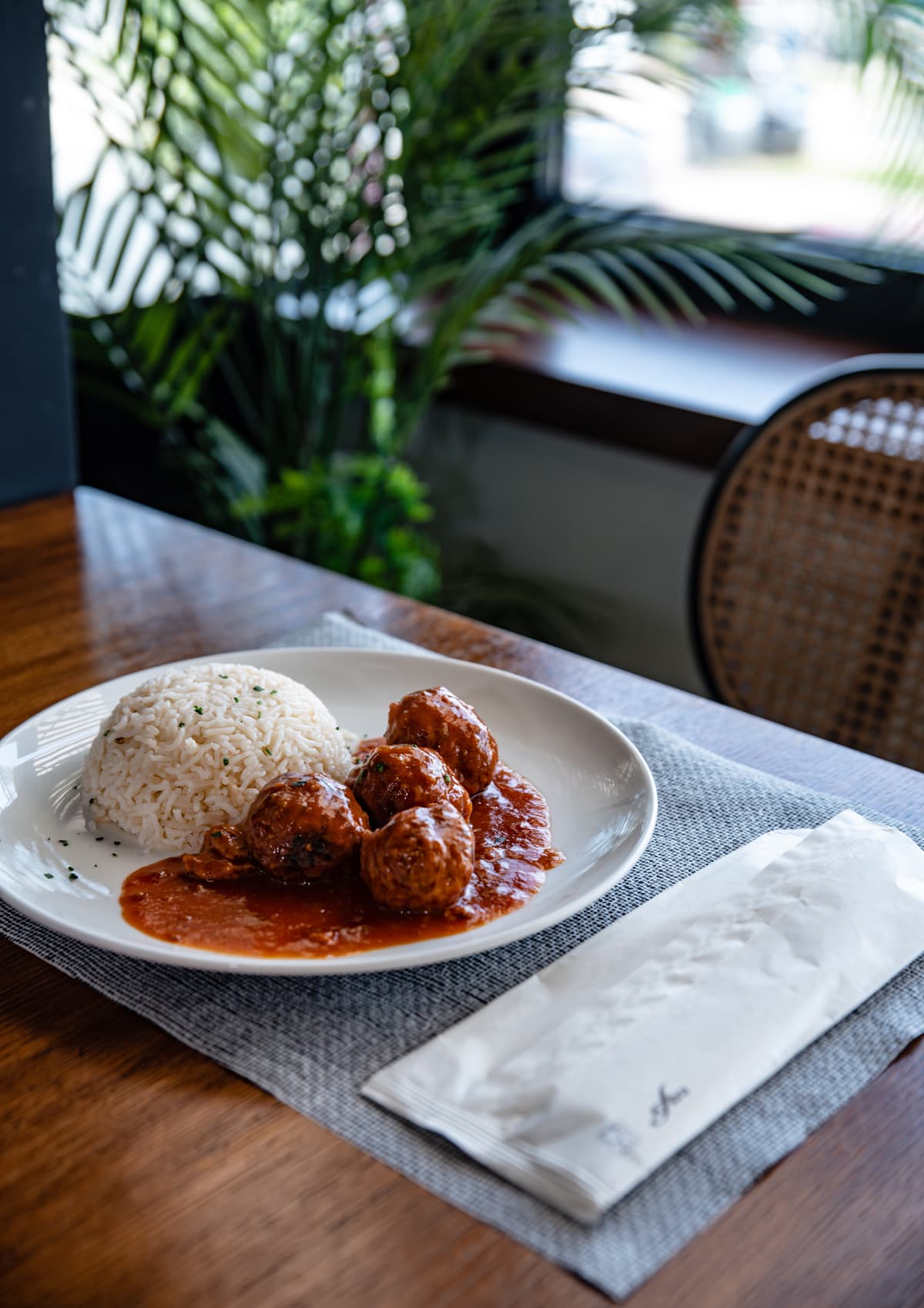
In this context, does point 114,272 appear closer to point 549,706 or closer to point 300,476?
point 300,476

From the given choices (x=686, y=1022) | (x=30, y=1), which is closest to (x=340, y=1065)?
(x=686, y=1022)

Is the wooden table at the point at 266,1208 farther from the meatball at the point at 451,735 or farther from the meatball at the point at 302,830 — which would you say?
the meatball at the point at 451,735

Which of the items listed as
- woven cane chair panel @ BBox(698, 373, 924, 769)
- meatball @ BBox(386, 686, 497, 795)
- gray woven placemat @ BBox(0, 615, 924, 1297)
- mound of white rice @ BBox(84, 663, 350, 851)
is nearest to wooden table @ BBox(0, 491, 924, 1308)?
gray woven placemat @ BBox(0, 615, 924, 1297)

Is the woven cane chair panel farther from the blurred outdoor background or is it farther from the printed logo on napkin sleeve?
the printed logo on napkin sleeve

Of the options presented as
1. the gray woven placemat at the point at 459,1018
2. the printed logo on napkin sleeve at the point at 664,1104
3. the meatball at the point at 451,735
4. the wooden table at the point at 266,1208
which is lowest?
the wooden table at the point at 266,1208

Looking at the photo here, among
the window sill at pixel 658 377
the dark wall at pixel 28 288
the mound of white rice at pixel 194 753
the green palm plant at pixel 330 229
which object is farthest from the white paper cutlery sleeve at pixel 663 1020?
the window sill at pixel 658 377

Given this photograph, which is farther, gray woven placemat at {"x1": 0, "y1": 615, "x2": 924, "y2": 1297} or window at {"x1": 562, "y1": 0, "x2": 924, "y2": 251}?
window at {"x1": 562, "y1": 0, "x2": 924, "y2": 251}

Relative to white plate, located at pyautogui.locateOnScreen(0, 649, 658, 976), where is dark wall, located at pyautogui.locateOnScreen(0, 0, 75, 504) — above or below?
above

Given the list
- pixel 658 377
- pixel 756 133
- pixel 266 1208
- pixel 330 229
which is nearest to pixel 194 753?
pixel 266 1208
